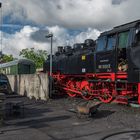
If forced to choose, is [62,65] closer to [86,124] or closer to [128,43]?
[128,43]

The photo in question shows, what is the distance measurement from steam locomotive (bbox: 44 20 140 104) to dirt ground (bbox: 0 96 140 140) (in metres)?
1.28

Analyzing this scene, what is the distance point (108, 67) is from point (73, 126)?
18.5 feet

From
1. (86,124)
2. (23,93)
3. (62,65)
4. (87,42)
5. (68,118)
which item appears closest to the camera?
(86,124)

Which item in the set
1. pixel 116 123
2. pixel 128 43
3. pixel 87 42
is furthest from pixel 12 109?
pixel 87 42

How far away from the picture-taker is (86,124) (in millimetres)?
10617

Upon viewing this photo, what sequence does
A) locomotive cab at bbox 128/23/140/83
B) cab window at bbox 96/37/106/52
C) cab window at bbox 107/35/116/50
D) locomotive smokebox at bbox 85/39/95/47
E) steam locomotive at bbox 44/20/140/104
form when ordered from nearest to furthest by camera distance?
locomotive cab at bbox 128/23/140/83, steam locomotive at bbox 44/20/140/104, cab window at bbox 107/35/116/50, cab window at bbox 96/37/106/52, locomotive smokebox at bbox 85/39/95/47

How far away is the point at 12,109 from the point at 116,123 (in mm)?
4443

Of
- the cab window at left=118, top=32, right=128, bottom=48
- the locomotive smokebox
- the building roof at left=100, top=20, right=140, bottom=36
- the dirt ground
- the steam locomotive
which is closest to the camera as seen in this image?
the dirt ground

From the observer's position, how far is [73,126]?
10.3m

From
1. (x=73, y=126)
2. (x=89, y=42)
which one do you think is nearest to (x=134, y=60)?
(x=73, y=126)

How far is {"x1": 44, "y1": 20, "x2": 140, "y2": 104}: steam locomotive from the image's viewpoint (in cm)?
1371

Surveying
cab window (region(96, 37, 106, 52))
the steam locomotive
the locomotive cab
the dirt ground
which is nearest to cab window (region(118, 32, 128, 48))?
the steam locomotive

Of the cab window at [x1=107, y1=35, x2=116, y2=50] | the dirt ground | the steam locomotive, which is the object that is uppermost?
the cab window at [x1=107, y1=35, x2=116, y2=50]

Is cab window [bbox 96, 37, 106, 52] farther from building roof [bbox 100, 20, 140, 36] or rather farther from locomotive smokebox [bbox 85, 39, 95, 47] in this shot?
locomotive smokebox [bbox 85, 39, 95, 47]
